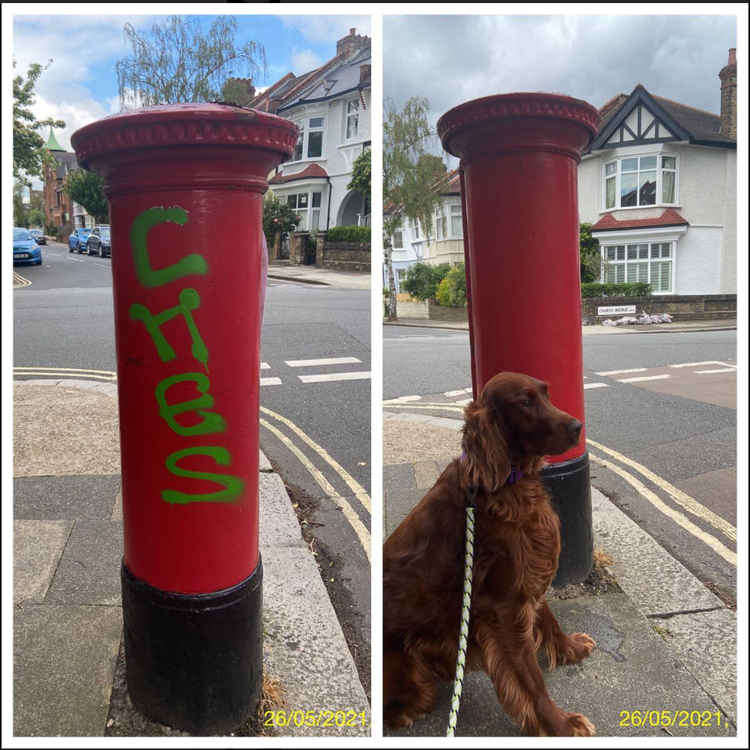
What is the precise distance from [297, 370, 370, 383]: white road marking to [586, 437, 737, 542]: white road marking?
11.3ft

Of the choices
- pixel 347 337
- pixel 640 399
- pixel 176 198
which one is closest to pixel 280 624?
pixel 176 198

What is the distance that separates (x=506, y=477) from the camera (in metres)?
2.06

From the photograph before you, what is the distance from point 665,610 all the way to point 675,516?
1339 millimetres

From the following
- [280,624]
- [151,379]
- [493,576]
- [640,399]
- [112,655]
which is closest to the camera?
[151,379]

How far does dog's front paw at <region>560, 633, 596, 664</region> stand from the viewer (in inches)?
98.9

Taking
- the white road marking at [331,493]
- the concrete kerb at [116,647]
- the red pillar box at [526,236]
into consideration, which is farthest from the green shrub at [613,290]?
the red pillar box at [526,236]

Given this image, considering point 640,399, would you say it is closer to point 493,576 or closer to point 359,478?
point 359,478

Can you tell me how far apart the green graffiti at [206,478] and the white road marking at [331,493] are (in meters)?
1.78

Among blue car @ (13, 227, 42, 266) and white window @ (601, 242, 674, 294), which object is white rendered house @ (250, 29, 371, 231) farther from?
blue car @ (13, 227, 42, 266)

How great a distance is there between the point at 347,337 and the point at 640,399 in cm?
462

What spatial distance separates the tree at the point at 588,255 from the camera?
2428 cm

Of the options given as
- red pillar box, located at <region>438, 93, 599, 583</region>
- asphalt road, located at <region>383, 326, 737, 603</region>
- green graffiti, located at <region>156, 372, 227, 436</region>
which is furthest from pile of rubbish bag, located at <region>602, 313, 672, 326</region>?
green graffiti, located at <region>156, 372, 227, 436</region>

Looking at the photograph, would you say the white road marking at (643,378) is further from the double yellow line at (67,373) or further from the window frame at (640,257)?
the window frame at (640,257)
